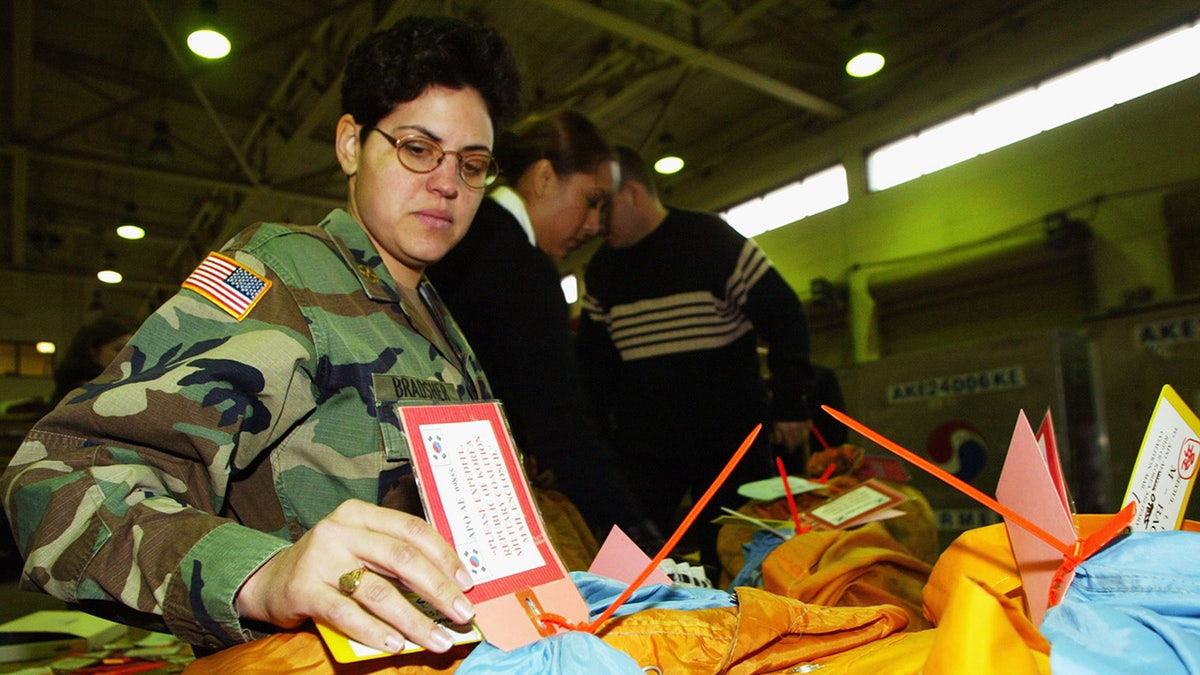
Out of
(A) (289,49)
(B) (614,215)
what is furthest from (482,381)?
(A) (289,49)

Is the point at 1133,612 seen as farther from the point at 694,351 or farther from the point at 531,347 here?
the point at 694,351

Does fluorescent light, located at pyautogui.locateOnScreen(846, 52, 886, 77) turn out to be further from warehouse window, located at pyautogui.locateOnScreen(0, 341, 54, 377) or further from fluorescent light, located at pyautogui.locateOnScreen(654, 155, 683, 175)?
warehouse window, located at pyautogui.locateOnScreen(0, 341, 54, 377)

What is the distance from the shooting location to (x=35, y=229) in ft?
38.0

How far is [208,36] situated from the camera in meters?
5.57

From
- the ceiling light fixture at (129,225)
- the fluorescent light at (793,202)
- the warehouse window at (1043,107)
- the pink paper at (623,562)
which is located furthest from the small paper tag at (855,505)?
the ceiling light fixture at (129,225)

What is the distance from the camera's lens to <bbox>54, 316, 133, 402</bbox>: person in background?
324 centimetres

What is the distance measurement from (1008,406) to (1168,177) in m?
5.27

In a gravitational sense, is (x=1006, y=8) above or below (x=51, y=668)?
above

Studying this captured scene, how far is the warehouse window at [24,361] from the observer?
14102mm

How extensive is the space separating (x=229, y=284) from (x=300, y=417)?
0.16 metres

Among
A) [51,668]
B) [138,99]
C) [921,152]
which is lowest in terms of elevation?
[51,668]

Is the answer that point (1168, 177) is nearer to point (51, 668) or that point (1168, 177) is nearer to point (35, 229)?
point (51, 668)

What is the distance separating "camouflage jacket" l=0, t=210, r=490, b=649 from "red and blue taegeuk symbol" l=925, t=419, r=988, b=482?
2.43 m

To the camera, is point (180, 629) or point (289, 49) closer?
point (180, 629)
